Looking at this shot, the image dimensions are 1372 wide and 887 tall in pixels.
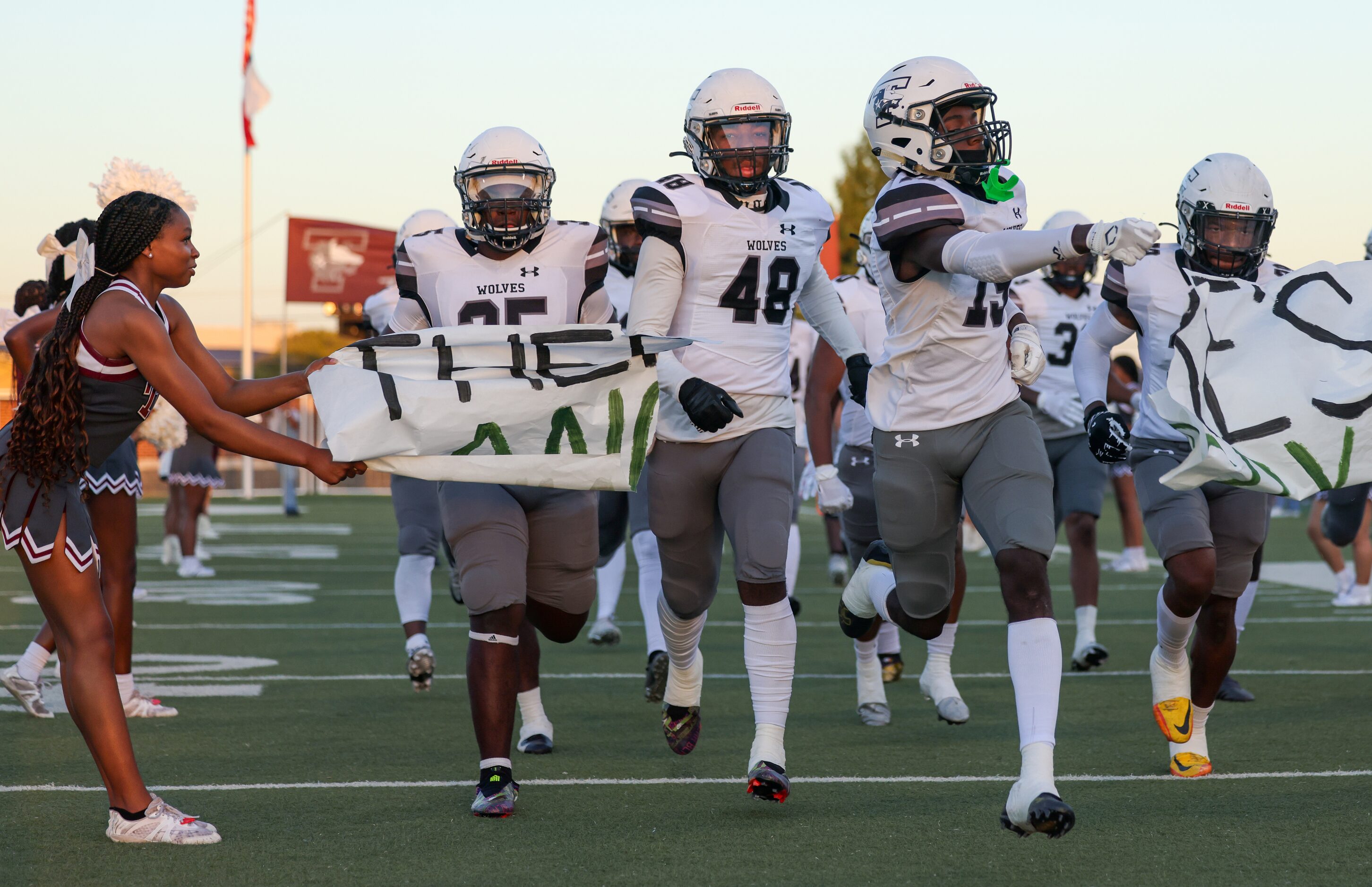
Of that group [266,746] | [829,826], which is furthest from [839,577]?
[829,826]

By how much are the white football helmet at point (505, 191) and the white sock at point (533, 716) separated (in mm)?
1657

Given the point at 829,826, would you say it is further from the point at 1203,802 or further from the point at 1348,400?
the point at 1348,400

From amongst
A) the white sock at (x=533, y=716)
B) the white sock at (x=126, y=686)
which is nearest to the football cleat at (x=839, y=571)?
the white sock at (x=533, y=716)

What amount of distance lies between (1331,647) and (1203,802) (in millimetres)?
4371

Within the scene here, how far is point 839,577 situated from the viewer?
12.3 metres

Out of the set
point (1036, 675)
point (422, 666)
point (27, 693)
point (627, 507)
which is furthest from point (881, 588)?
point (27, 693)

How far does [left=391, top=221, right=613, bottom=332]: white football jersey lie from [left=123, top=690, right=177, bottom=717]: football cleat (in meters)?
2.22

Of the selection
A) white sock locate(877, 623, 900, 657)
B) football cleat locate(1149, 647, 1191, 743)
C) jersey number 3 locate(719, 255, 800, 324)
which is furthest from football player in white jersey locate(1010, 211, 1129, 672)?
jersey number 3 locate(719, 255, 800, 324)

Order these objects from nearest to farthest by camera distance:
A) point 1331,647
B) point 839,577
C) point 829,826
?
point 829,826
point 1331,647
point 839,577

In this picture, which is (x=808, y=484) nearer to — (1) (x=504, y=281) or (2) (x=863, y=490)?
(2) (x=863, y=490)

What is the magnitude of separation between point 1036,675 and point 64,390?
2728 millimetres

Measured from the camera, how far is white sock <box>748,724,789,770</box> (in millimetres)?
4531

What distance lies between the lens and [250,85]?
103 ft

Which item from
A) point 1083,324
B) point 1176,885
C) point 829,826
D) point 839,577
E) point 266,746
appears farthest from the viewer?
point 839,577
